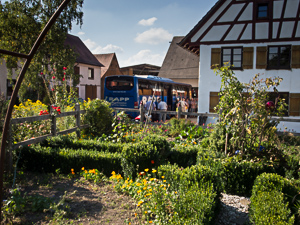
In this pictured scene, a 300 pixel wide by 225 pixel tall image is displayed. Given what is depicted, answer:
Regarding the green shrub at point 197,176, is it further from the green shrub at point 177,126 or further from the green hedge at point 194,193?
the green shrub at point 177,126

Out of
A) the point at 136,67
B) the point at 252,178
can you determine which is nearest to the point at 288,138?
the point at 252,178

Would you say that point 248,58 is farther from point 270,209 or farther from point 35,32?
point 35,32

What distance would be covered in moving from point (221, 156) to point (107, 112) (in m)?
4.94

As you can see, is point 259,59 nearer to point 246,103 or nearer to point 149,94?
point 149,94

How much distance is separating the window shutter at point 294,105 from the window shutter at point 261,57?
7.71 feet

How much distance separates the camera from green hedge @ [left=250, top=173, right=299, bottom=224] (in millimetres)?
3543

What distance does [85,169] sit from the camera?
6.24 m

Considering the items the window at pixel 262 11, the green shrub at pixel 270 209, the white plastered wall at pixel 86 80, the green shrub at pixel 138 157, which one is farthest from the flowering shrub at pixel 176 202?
the white plastered wall at pixel 86 80

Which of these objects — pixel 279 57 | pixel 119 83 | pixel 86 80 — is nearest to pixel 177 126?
pixel 119 83

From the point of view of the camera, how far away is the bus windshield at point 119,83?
719 inches

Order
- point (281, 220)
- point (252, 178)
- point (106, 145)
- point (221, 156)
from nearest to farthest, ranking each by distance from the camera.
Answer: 1. point (281, 220)
2. point (252, 178)
3. point (221, 156)
4. point (106, 145)

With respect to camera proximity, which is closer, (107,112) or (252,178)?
(252,178)

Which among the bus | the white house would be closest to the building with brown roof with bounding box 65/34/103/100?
the bus

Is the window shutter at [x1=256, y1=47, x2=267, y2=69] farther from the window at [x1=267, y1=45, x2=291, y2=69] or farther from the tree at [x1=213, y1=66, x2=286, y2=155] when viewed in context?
the tree at [x1=213, y1=66, x2=286, y2=155]
